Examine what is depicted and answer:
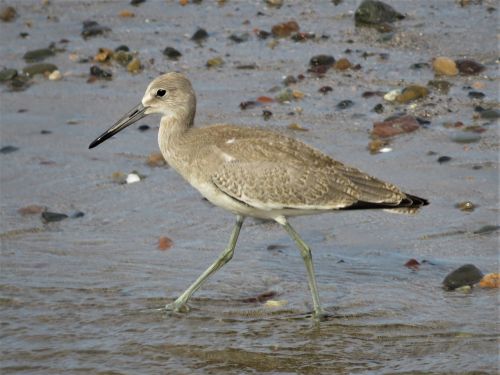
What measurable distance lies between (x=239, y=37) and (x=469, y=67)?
2655mm

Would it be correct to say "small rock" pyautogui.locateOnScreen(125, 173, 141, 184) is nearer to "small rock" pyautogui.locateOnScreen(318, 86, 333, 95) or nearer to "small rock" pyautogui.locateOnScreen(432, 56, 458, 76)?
"small rock" pyautogui.locateOnScreen(318, 86, 333, 95)

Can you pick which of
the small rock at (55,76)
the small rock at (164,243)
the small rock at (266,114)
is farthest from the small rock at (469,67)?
the small rock at (164,243)

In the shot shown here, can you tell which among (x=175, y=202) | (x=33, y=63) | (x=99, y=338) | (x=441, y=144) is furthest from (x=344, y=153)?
(x=33, y=63)

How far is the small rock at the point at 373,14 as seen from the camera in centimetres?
1193

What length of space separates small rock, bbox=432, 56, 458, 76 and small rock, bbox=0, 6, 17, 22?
504cm

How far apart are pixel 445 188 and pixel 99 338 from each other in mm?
3108

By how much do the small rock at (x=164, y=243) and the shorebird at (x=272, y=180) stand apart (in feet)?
2.41

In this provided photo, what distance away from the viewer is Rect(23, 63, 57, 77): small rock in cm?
1102

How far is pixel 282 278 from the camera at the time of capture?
705 centimetres

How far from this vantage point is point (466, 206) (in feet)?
25.6

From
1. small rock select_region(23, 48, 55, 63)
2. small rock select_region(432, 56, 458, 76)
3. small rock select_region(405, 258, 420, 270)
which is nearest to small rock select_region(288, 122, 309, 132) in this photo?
small rock select_region(432, 56, 458, 76)

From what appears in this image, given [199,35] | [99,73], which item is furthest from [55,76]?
[199,35]

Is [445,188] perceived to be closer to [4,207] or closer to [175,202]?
[175,202]

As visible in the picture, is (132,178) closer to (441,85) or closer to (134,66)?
(134,66)
